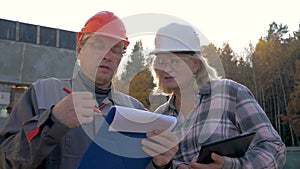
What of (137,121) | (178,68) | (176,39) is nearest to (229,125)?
(178,68)

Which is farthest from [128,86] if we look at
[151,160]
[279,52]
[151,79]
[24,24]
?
[279,52]

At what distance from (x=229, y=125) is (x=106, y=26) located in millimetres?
984

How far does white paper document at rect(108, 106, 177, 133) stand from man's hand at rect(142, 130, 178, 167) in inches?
1.1

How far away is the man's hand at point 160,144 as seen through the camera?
1681 mm

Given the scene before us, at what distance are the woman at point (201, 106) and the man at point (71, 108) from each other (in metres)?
0.37

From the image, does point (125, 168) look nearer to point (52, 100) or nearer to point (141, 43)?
point (52, 100)

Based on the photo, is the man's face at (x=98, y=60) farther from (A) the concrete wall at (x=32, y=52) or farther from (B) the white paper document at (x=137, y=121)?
(A) the concrete wall at (x=32, y=52)

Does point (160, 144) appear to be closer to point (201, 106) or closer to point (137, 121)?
point (137, 121)

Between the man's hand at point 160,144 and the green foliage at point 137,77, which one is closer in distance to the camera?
the man's hand at point 160,144

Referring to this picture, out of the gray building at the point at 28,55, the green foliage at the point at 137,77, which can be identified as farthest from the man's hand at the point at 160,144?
the gray building at the point at 28,55

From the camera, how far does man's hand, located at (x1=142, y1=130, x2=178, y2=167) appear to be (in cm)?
168

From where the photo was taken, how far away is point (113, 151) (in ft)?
5.53

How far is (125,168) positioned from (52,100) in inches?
24.2

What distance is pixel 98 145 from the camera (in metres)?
1.64
